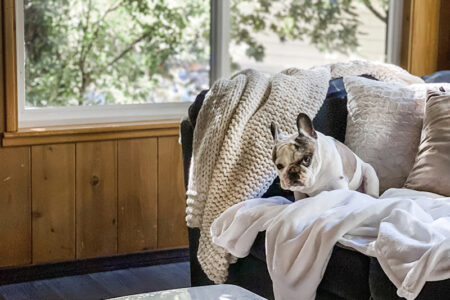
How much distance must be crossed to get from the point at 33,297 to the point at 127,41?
1.23 m

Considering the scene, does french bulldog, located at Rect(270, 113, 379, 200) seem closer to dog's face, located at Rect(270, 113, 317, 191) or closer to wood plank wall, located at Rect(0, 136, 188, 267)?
dog's face, located at Rect(270, 113, 317, 191)

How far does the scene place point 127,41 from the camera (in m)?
3.81

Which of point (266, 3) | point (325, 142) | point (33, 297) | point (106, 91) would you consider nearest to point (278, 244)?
point (325, 142)

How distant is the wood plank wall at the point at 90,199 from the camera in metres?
3.53

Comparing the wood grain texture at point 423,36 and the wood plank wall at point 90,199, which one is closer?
the wood plank wall at point 90,199

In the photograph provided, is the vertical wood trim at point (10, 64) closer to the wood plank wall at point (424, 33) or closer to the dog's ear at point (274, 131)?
the dog's ear at point (274, 131)

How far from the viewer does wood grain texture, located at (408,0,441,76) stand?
4.22 m

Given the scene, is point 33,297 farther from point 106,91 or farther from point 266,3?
point 266,3

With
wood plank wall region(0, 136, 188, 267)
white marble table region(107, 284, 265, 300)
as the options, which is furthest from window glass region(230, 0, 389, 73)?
white marble table region(107, 284, 265, 300)

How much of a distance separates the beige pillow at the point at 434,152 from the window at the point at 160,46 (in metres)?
1.38

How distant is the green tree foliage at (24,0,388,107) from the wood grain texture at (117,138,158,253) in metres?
0.25

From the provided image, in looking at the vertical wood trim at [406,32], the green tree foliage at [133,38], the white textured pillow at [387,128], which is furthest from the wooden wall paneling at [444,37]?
the white textured pillow at [387,128]

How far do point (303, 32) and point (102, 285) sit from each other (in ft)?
5.23

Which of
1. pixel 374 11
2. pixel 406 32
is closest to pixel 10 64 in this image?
pixel 374 11
